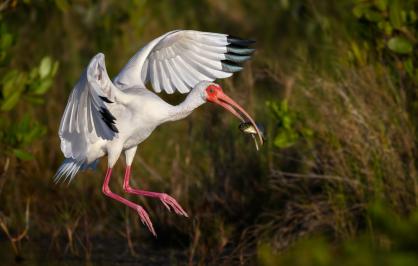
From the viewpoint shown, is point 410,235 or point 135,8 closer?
point 410,235

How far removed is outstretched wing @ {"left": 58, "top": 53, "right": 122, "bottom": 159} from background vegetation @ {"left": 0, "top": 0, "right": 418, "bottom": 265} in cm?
66

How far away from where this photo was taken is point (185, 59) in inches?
356

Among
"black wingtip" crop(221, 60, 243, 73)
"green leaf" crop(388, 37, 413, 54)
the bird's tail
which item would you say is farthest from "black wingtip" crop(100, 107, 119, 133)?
"green leaf" crop(388, 37, 413, 54)

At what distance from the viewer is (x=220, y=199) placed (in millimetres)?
9250

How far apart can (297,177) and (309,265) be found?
15.8ft

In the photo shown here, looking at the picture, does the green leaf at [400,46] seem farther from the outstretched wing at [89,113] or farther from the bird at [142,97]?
the outstretched wing at [89,113]

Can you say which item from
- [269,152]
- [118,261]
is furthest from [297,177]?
[118,261]

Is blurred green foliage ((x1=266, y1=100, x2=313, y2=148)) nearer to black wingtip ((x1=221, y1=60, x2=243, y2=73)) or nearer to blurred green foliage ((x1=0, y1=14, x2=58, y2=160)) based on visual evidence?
black wingtip ((x1=221, y1=60, x2=243, y2=73))

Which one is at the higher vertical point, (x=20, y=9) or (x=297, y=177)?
(x=20, y=9)

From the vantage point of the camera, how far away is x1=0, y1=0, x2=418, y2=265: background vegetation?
27.8 feet

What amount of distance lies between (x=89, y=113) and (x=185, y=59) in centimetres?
135

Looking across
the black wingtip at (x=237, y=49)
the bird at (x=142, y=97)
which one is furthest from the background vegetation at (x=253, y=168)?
the bird at (x=142, y=97)

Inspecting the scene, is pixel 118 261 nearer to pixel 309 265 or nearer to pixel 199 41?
pixel 199 41

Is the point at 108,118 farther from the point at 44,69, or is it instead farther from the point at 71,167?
the point at 44,69
